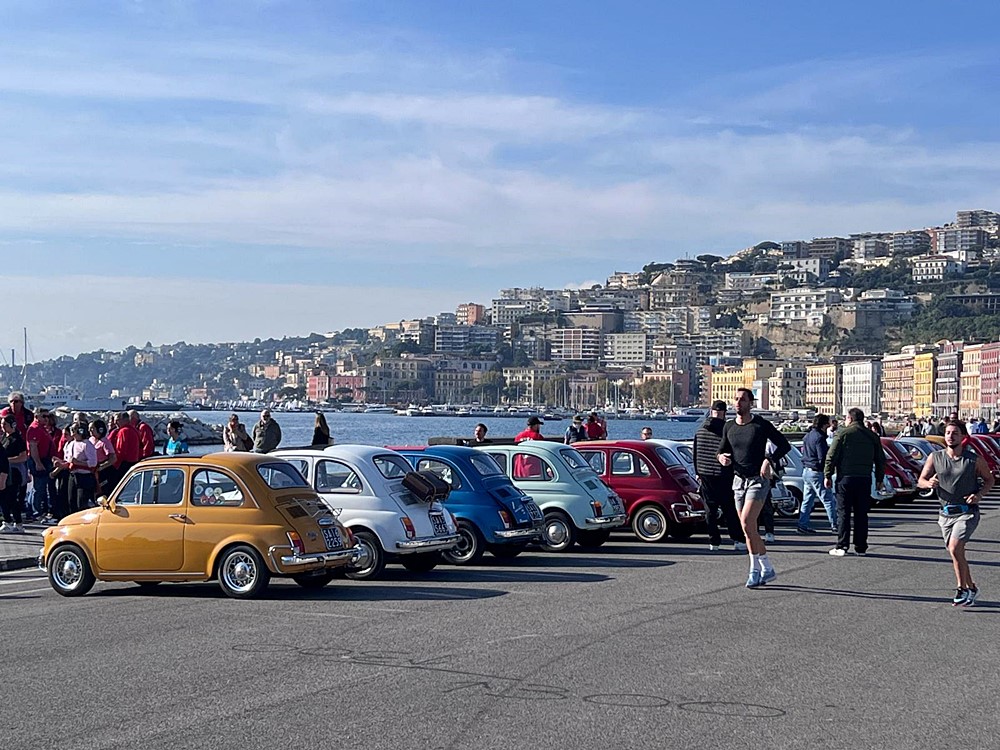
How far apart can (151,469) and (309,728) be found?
7079 mm

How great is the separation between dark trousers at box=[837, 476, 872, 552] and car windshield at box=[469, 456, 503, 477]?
14.4ft

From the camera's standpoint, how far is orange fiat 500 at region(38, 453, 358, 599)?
46.9 feet

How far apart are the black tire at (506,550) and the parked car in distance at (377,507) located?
0.99 m

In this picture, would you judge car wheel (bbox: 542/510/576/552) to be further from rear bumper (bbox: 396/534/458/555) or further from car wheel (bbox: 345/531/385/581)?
car wheel (bbox: 345/531/385/581)

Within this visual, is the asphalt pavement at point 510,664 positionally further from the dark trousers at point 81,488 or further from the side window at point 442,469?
the dark trousers at point 81,488

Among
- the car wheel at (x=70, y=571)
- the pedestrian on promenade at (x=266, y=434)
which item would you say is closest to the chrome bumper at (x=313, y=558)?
the car wheel at (x=70, y=571)

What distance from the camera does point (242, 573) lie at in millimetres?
14328

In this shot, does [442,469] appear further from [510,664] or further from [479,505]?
[510,664]

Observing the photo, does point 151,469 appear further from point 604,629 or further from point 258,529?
point 604,629

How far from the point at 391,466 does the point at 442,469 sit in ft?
5.19

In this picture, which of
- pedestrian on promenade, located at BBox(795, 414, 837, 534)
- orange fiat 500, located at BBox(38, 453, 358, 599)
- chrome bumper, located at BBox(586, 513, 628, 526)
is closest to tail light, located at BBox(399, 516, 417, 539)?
orange fiat 500, located at BBox(38, 453, 358, 599)

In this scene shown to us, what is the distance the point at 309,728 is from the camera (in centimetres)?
835

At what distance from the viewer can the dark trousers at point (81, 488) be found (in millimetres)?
22578

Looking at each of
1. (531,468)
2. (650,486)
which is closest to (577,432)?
(650,486)
